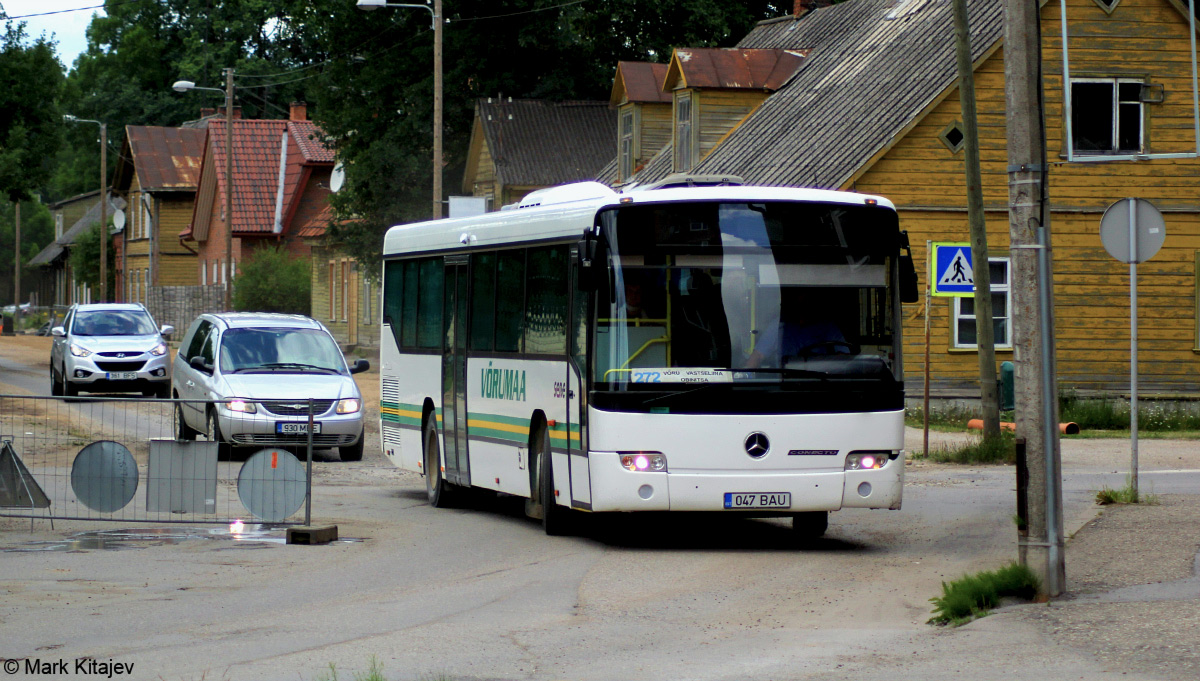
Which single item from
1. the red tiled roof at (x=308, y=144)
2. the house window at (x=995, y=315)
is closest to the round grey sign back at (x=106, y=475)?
the house window at (x=995, y=315)

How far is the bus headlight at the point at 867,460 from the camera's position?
12.4 m

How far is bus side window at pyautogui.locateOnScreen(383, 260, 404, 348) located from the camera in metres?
17.7

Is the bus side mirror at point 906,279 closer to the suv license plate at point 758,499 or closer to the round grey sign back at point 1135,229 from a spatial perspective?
the suv license plate at point 758,499

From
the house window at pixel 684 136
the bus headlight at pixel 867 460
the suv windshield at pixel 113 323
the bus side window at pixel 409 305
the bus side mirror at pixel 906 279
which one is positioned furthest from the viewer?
the house window at pixel 684 136

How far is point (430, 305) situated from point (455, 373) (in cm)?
113

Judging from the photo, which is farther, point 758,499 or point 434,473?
point 434,473

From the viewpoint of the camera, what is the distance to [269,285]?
189 ft

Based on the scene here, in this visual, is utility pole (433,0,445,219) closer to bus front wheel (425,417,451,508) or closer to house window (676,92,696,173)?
house window (676,92,696,173)

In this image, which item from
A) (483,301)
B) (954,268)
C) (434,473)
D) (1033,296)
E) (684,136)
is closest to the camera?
(1033,296)

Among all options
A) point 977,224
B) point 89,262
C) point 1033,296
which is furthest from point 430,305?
point 89,262

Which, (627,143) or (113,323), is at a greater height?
(627,143)

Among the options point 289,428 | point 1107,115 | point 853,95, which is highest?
point 853,95

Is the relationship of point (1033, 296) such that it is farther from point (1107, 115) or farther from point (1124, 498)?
point (1107, 115)

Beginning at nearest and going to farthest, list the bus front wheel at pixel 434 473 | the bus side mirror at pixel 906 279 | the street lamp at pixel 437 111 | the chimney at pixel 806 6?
the bus side mirror at pixel 906 279, the bus front wheel at pixel 434 473, the street lamp at pixel 437 111, the chimney at pixel 806 6
